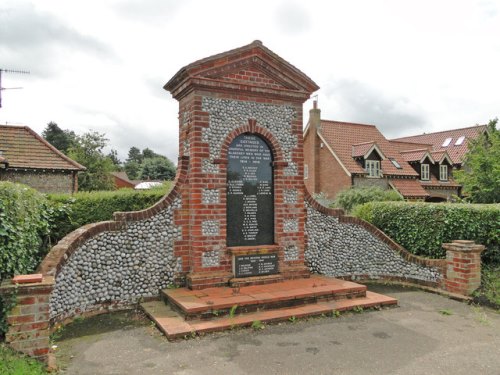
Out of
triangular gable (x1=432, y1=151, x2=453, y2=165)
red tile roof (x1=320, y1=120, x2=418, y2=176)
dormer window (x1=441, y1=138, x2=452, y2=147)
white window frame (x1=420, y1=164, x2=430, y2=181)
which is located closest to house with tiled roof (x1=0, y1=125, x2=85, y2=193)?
red tile roof (x1=320, y1=120, x2=418, y2=176)

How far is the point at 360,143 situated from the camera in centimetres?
2661

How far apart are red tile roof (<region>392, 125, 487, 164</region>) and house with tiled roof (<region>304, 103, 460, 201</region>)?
8.72 ft

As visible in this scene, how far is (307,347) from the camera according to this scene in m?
5.30

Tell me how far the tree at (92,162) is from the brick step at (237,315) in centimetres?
3000

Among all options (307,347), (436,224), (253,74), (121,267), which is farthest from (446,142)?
(121,267)

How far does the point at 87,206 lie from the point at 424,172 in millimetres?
25848

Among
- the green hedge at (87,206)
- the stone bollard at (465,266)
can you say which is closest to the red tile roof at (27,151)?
the green hedge at (87,206)

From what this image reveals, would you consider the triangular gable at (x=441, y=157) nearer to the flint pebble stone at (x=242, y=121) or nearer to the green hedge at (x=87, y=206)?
the flint pebble stone at (x=242, y=121)

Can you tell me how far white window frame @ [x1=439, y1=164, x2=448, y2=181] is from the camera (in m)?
28.8

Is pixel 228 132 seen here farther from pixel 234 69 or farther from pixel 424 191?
pixel 424 191

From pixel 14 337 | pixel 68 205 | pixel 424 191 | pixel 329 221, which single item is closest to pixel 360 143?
pixel 424 191

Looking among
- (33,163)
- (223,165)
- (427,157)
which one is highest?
(427,157)

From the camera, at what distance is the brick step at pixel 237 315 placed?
5.72 meters

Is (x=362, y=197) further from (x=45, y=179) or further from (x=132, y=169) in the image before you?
(x=132, y=169)
